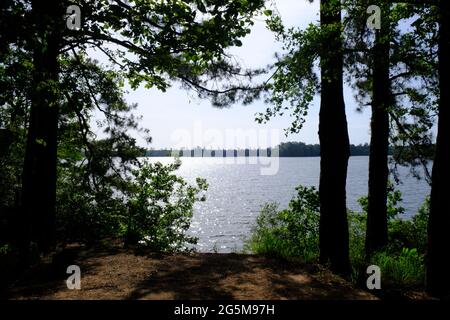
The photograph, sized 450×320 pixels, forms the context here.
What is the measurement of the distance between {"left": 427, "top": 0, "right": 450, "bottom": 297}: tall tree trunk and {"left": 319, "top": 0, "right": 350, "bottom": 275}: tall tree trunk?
67.9 inches

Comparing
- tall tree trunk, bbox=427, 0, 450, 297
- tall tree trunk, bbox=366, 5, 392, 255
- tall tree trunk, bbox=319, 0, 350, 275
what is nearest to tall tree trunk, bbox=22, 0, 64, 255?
tall tree trunk, bbox=319, 0, 350, 275

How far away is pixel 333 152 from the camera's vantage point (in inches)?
298

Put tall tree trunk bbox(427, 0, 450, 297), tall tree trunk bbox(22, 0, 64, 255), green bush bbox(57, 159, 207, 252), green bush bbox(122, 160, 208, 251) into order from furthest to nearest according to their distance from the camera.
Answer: green bush bbox(122, 160, 208, 251), green bush bbox(57, 159, 207, 252), tall tree trunk bbox(22, 0, 64, 255), tall tree trunk bbox(427, 0, 450, 297)

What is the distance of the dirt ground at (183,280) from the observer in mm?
5621

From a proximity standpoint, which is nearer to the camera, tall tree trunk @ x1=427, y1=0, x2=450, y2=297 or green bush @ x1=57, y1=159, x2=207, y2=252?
tall tree trunk @ x1=427, y1=0, x2=450, y2=297

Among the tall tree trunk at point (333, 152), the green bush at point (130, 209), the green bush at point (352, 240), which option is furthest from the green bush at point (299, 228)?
the green bush at point (130, 209)

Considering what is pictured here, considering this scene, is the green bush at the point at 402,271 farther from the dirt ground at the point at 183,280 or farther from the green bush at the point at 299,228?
the green bush at the point at 299,228

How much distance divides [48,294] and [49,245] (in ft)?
13.3

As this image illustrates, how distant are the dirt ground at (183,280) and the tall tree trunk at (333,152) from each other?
609 millimetres

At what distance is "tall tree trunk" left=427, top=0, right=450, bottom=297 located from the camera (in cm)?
591

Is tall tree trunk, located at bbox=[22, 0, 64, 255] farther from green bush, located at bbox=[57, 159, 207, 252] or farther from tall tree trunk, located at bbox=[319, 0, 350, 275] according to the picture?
tall tree trunk, located at bbox=[319, 0, 350, 275]

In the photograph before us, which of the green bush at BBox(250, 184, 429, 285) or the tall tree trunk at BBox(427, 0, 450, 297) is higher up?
the tall tree trunk at BBox(427, 0, 450, 297)

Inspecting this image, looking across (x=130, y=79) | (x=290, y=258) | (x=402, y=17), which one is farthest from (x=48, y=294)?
(x=402, y=17)

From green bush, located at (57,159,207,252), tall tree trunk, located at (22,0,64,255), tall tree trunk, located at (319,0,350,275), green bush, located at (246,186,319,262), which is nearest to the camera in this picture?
tall tree trunk, located at (319,0,350,275)
